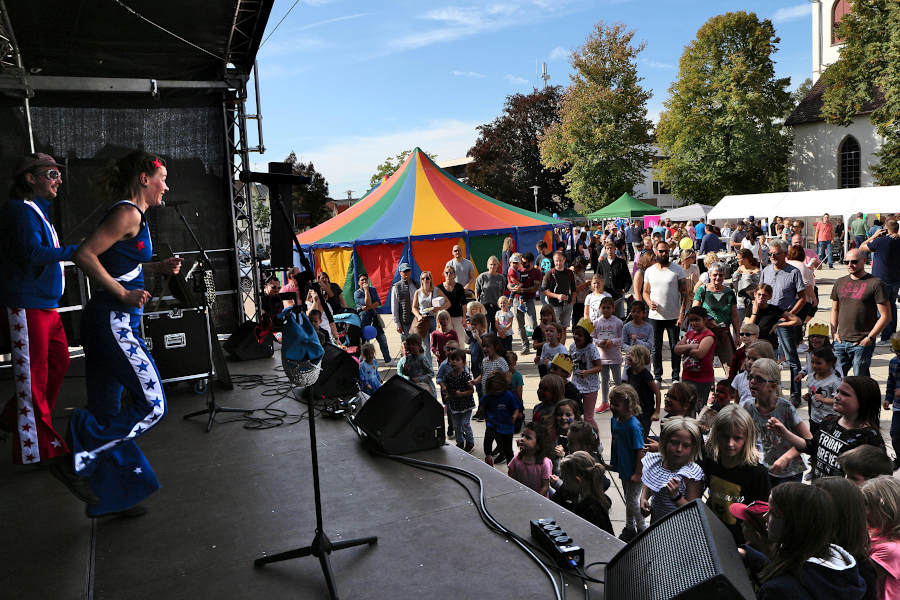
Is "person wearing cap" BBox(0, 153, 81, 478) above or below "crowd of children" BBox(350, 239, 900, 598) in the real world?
above

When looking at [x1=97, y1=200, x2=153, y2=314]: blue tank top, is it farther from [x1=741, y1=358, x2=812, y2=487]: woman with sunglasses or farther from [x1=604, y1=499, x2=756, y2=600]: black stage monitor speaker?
[x1=741, y1=358, x2=812, y2=487]: woman with sunglasses

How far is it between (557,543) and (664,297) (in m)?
5.50

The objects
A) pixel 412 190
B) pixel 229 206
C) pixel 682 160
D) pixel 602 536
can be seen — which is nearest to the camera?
pixel 602 536

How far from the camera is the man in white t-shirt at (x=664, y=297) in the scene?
24.9 feet

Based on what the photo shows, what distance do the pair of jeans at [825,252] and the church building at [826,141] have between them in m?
19.4

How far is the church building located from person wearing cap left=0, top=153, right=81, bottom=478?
39893 mm

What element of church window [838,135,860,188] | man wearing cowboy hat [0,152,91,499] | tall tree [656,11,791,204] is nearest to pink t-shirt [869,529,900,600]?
man wearing cowboy hat [0,152,91,499]

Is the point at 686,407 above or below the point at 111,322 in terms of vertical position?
below

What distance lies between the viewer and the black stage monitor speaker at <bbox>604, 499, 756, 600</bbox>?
1774 mm

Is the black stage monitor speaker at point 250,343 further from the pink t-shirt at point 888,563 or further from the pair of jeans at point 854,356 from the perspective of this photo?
the pink t-shirt at point 888,563

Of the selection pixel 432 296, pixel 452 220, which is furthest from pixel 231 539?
pixel 452 220

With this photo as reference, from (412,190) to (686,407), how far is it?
441 inches

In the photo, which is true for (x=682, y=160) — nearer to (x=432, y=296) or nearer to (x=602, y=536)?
(x=432, y=296)

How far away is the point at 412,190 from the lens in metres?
14.9
